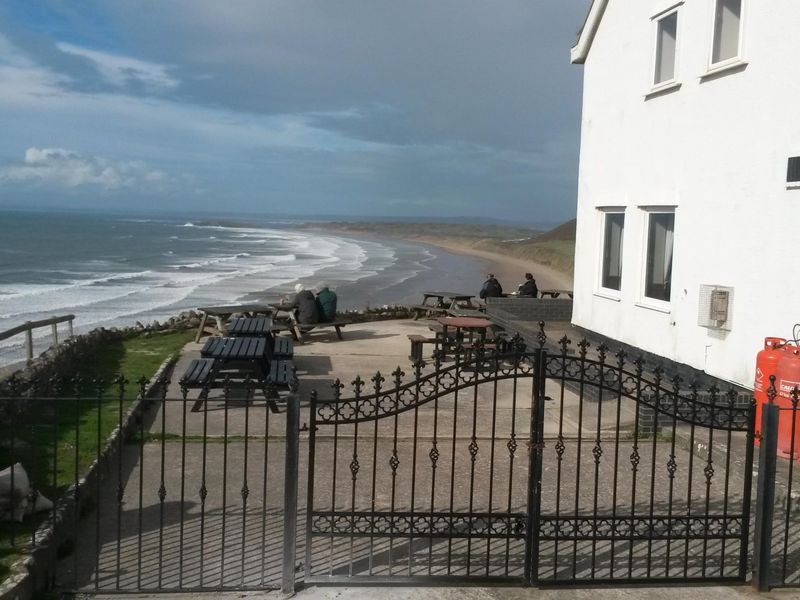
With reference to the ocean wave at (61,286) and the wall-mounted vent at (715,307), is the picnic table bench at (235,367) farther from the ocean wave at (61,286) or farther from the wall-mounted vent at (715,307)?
the ocean wave at (61,286)

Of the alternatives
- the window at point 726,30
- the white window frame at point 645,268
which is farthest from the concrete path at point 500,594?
the window at point 726,30

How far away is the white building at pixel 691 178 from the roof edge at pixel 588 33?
0.02 meters

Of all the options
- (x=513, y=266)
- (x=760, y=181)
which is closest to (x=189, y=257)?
(x=513, y=266)

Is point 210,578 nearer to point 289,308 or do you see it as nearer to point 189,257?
point 289,308

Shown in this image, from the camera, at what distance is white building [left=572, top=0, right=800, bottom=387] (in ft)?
31.8

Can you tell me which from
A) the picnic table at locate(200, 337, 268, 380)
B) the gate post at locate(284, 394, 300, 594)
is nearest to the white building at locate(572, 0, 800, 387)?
the picnic table at locate(200, 337, 268, 380)

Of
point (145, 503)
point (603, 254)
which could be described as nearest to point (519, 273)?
point (603, 254)

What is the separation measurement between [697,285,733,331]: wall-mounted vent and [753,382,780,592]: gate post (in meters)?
4.91

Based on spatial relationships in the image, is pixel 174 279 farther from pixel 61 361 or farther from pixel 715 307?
pixel 715 307

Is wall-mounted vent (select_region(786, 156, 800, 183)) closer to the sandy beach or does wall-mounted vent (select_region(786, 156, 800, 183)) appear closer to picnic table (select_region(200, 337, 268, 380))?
picnic table (select_region(200, 337, 268, 380))

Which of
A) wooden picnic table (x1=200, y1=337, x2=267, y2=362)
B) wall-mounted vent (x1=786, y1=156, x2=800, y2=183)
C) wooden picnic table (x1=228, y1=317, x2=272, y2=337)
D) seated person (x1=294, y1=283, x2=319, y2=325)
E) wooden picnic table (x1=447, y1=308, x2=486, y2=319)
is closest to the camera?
wall-mounted vent (x1=786, y1=156, x2=800, y2=183)

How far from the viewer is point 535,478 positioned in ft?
19.3

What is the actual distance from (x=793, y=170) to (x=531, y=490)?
554cm

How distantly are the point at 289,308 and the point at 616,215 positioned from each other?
7.55m
